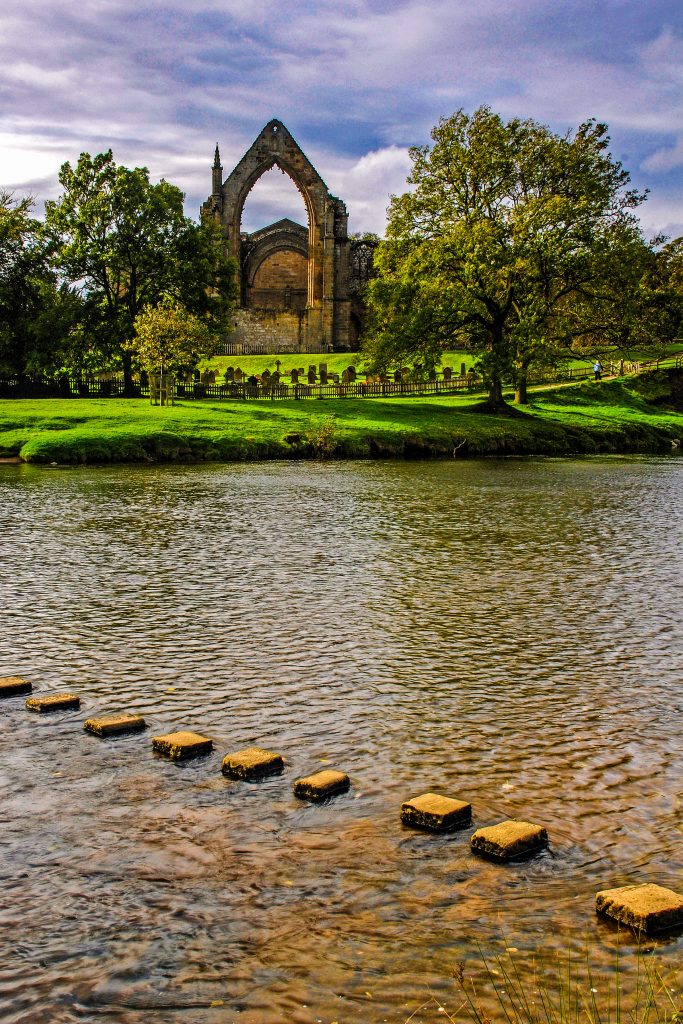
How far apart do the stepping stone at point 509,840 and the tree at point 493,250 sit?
44614mm

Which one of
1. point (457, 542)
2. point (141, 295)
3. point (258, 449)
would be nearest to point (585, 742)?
point (457, 542)

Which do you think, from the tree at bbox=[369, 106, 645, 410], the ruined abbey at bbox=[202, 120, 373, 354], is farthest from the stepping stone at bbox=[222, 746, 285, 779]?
the ruined abbey at bbox=[202, 120, 373, 354]

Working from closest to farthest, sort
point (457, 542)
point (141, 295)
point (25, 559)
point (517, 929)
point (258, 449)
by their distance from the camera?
1. point (517, 929)
2. point (25, 559)
3. point (457, 542)
4. point (258, 449)
5. point (141, 295)

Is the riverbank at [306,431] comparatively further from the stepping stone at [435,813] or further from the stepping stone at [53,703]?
the stepping stone at [435,813]

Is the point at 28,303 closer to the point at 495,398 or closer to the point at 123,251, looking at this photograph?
the point at 123,251

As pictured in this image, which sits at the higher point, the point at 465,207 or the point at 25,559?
the point at 465,207

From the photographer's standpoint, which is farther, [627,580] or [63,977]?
[627,580]

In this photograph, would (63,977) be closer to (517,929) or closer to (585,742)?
(517,929)

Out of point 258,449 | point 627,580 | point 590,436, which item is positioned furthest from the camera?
point 590,436

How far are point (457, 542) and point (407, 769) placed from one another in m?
11.3

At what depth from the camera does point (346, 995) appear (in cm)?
445

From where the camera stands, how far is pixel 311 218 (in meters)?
104

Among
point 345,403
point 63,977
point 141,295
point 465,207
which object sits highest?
point 465,207

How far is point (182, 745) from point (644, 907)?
12.0 ft
